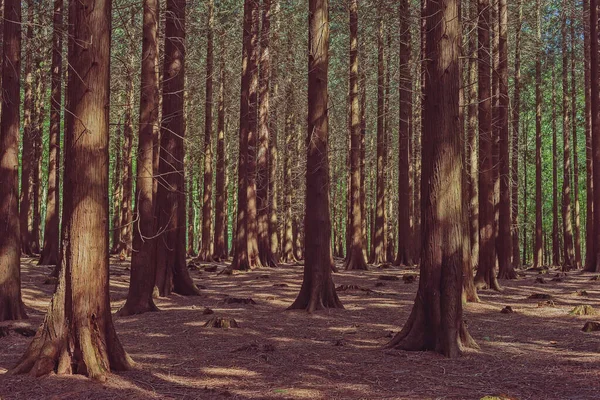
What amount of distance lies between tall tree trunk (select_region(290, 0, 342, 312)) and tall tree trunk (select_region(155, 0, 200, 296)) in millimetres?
2940

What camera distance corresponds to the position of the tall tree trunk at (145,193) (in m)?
11.4

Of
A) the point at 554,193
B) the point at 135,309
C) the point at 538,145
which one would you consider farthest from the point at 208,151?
the point at 554,193

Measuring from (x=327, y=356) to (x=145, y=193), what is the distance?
232 inches

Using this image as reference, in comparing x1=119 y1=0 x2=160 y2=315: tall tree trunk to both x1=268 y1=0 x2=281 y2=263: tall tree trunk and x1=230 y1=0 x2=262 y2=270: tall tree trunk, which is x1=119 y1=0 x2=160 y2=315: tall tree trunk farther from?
x1=268 y1=0 x2=281 y2=263: tall tree trunk

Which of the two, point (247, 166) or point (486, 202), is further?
point (247, 166)

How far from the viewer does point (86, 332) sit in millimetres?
6324

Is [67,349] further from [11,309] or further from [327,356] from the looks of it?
[11,309]

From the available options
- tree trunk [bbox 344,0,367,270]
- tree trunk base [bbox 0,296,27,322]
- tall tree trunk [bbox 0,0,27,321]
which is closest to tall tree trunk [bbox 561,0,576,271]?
tree trunk [bbox 344,0,367,270]

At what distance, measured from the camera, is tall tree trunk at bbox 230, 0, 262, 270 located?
2067 centimetres

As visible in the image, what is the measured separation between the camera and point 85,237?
6.41 meters

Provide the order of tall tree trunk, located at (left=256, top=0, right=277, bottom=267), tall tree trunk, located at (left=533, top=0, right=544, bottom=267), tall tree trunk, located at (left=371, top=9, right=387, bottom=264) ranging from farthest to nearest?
tall tree trunk, located at (left=533, top=0, right=544, bottom=267) → tall tree trunk, located at (left=371, top=9, right=387, bottom=264) → tall tree trunk, located at (left=256, top=0, right=277, bottom=267)

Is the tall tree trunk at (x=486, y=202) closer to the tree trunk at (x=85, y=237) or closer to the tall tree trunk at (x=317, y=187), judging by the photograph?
the tall tree trunk at (x=317, y=187)

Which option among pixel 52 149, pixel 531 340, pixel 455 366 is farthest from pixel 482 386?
pixel 52 149

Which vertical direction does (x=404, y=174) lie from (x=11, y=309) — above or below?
above
